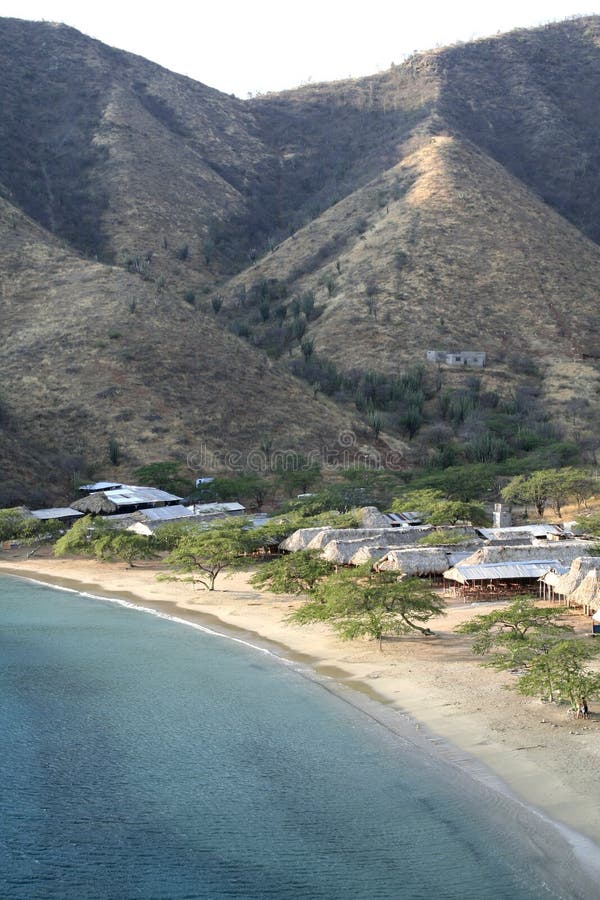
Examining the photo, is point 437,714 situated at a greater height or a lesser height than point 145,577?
greater

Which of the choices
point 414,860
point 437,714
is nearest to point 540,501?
point 437,714

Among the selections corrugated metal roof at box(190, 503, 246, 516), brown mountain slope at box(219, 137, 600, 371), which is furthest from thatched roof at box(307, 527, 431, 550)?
brown mountain slope at box(219, 137, 600, 371)

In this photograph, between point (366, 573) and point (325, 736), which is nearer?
point (325, 736)

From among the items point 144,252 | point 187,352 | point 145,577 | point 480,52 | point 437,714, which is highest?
point 480,52

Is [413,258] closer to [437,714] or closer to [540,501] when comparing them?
[540,501]

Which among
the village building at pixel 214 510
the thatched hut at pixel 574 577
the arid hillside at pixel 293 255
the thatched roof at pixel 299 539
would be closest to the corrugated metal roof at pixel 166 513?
the village building at pixel 214 510

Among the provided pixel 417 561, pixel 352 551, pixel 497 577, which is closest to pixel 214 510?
pixel 352 551
